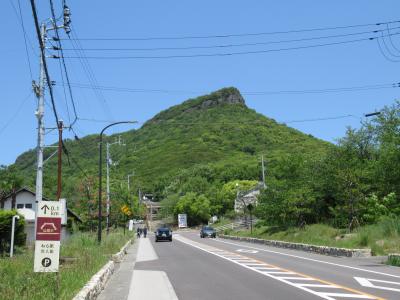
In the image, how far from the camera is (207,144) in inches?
5497

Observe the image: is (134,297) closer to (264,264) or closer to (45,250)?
(45,250)

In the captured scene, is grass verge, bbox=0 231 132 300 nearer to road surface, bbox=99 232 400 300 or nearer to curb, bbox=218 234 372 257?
road surface, bbox=99 232 400 300

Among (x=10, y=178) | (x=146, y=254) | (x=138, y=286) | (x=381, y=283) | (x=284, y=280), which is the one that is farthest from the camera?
(x=10, y=178)

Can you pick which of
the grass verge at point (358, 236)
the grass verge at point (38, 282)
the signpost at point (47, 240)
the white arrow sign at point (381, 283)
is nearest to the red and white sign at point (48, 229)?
the signpost at point (47, 240)

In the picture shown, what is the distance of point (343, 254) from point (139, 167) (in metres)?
106

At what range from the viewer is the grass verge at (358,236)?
25.4 m

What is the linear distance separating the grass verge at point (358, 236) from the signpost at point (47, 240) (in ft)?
60.8

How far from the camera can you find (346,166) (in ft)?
112

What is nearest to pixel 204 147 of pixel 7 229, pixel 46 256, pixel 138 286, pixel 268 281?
pixel 7 229

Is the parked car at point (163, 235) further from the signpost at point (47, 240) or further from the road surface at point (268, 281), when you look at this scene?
the signpost at point (47, 240)

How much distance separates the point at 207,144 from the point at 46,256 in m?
129

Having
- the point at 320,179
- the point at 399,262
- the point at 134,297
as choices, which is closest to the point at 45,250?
the point at 134,297

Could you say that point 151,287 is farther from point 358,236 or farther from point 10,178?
point 10,178

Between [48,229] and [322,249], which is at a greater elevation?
[48,229]
